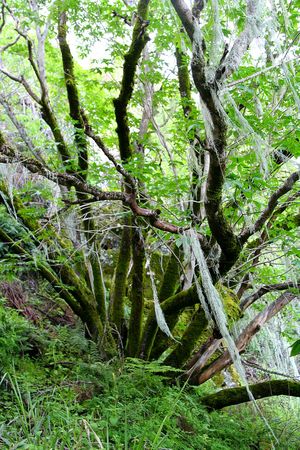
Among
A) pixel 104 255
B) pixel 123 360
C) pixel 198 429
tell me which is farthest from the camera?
pixel 104 255

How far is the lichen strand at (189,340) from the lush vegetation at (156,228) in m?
0.01

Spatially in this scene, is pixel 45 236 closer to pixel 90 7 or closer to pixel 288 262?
pixel 288 262

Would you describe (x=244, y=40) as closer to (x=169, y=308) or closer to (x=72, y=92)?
(x=72, y=92)

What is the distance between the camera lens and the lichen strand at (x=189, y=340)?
12.1ft

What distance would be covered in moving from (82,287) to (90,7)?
271 centimetres

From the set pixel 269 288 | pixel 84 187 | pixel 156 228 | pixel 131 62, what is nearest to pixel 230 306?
pixel 269 288

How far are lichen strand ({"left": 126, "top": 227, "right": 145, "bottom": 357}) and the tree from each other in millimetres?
12

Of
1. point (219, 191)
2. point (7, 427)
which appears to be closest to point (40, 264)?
point (7, 427)

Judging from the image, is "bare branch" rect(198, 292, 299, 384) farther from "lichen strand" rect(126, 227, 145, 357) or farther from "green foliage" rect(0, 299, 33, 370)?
"green foliage" rect(0, 299, 33, 370)

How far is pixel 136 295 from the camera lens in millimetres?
3824

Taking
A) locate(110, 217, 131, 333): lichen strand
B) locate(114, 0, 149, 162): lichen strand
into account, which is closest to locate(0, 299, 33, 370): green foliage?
locate(110, 217, 131, 333): lichen strand

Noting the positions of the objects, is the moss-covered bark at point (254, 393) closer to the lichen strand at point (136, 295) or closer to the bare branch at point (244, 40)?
the lichen strand at point (136, 295)

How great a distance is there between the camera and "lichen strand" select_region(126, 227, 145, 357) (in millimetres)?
3699

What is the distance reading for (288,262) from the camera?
3.01 meters
